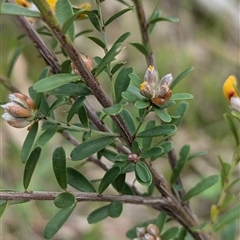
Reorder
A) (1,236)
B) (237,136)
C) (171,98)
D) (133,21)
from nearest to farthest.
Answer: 1. (171,98)
2. (237,136)
3. (1,236)
4. (133,21)

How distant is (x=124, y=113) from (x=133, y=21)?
4.63 feet

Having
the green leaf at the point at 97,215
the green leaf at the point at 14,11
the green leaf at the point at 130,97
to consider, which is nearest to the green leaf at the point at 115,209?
the green leaf at the point at 97,215

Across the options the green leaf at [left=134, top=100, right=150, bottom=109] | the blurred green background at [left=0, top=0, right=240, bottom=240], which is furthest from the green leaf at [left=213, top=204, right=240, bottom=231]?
the blurred green background at [left=0, top=0, right=240, bottom=240]

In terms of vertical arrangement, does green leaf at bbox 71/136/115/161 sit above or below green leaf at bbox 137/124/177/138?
below

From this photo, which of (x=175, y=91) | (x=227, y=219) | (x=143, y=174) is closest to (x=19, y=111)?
(x=143, y=174)

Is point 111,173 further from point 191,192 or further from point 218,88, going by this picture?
point 218,88

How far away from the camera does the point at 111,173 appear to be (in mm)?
496

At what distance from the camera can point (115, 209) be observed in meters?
0.51

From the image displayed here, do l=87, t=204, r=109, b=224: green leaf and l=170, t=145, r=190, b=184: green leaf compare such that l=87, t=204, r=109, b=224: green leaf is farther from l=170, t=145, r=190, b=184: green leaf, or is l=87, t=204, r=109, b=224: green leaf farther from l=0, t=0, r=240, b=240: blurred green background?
l=0, t=0, r=240, b=240: blurred green background

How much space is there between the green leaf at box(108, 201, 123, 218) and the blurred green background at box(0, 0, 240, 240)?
778mm

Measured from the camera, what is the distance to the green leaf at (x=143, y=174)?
46 cm

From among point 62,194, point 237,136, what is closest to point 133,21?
point 237,136

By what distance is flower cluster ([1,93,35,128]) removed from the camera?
16.8 inches

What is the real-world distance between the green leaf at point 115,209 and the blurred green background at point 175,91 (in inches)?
30.6
